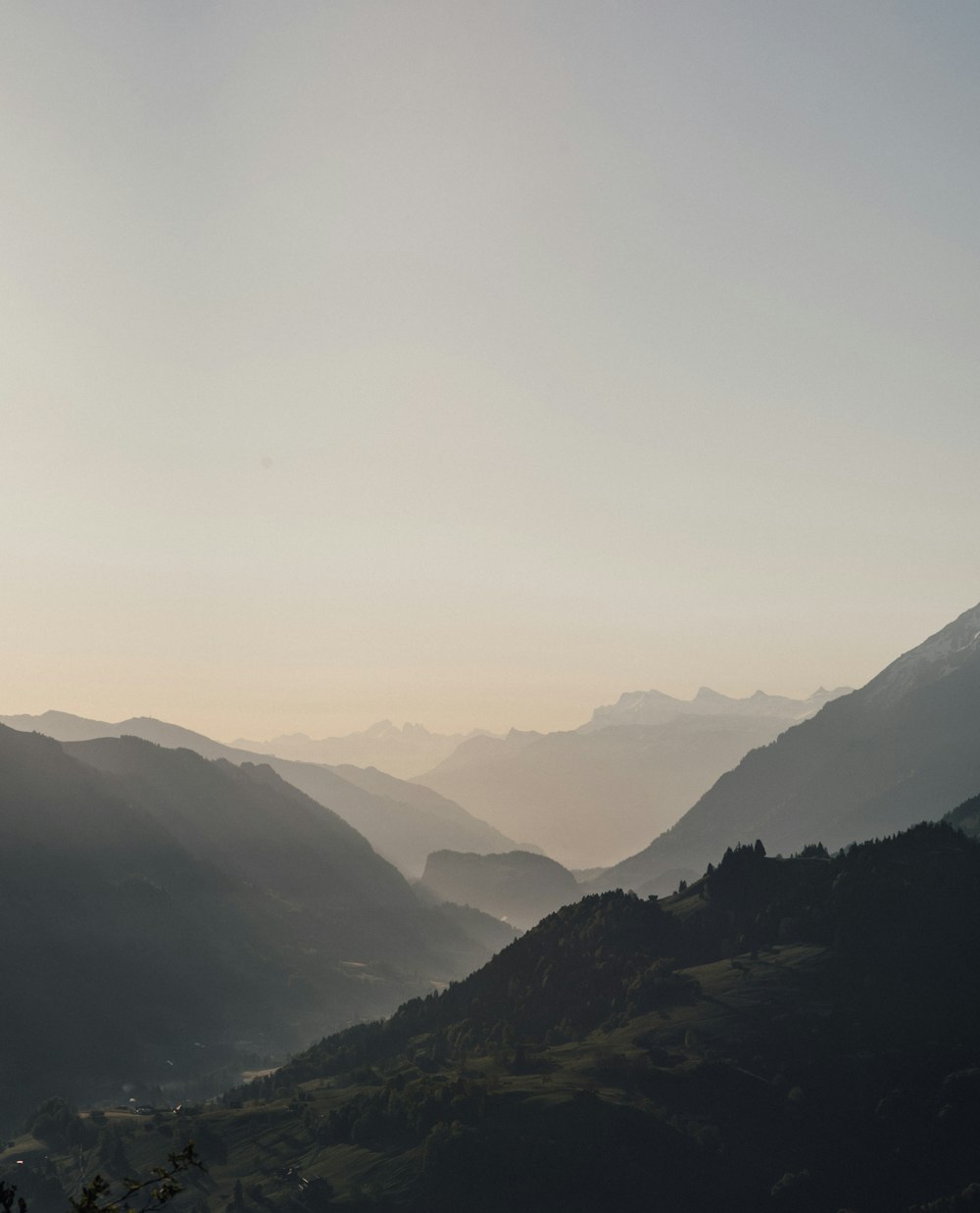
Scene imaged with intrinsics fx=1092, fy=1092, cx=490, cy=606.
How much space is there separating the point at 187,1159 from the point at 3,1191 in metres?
9.41

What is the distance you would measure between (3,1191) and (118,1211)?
20.1 ft

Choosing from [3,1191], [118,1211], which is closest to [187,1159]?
[118,1211]

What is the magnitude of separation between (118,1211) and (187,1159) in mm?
3974

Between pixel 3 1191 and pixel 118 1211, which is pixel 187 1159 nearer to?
pixel 118 1211

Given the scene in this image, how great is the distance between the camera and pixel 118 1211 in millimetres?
52156

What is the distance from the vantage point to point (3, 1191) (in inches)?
1905

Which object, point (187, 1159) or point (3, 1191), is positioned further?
point (187, 1159)

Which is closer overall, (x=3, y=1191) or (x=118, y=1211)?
(x=3, y=1191)

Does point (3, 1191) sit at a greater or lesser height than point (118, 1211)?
greater
